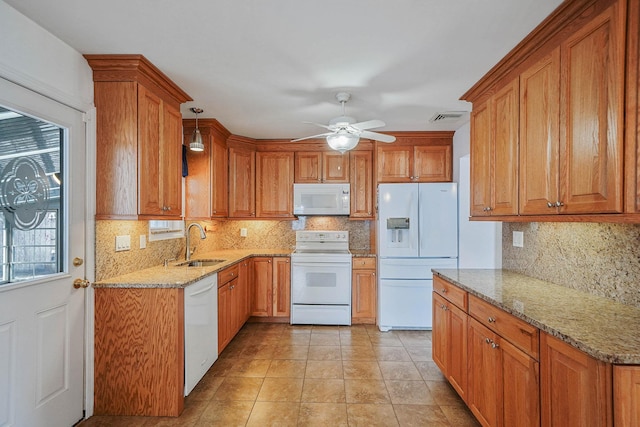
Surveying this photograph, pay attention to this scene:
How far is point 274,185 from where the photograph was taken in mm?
4082

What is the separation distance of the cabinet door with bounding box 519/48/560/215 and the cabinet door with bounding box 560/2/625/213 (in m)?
0.05

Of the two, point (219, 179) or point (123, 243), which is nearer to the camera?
point (123, 243)

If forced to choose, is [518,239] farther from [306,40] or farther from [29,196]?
[29,196]

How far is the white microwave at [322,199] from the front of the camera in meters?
3.95

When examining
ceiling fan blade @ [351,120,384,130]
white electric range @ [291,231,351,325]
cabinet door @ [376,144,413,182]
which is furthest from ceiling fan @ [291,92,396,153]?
white electric range @ [291,231,351,325]

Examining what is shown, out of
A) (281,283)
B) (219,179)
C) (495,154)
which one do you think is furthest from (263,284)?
(495,154)

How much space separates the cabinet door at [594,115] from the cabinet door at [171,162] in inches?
101

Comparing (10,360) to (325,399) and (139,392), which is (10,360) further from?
(325,399)

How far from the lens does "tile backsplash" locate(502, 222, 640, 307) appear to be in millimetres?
1493

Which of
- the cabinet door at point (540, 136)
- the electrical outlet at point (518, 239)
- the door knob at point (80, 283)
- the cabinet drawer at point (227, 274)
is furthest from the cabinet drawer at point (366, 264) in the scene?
the door knob at point (80, 283)

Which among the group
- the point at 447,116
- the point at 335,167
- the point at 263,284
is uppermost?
the point at 447,116

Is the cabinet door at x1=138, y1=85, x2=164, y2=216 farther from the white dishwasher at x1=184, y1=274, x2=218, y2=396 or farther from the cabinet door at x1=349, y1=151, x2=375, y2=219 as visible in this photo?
the cabinet door at x1=349, y1=151, x2=375, y2=219

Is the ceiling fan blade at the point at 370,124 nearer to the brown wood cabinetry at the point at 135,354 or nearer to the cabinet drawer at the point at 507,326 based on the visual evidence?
the cabinet drawer at the point at 507,326

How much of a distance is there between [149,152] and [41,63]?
0.72 metres
